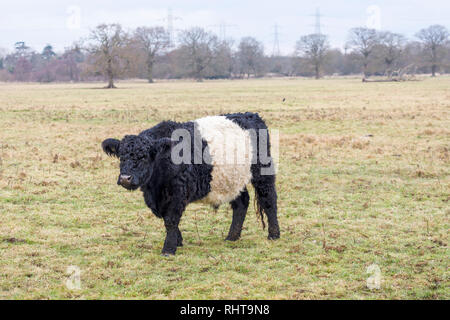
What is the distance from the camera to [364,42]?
356ft

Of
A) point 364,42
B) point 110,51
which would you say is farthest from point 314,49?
point 110,51

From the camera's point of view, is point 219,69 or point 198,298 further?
point 219,69

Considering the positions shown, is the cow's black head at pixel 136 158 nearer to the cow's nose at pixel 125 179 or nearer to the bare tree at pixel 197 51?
the cow's nose at pixel 125 179

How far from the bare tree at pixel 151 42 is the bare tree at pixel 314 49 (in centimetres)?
3144

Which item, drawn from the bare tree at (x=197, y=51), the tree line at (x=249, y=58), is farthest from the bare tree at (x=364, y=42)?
the bare tree at (x=197, y=51)

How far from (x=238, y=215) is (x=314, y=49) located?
106648mm

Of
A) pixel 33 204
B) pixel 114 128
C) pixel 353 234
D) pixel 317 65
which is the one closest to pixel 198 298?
pixel 353 234

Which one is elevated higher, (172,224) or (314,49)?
(314,49)

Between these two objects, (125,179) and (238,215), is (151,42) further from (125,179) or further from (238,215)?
(125,179)

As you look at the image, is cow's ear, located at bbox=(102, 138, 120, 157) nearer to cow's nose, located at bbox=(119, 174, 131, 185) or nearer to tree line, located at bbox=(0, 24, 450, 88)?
cow's nose, located at bbox=(119, 174, 131, 185)

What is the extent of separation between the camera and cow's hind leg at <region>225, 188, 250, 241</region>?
795 cm
